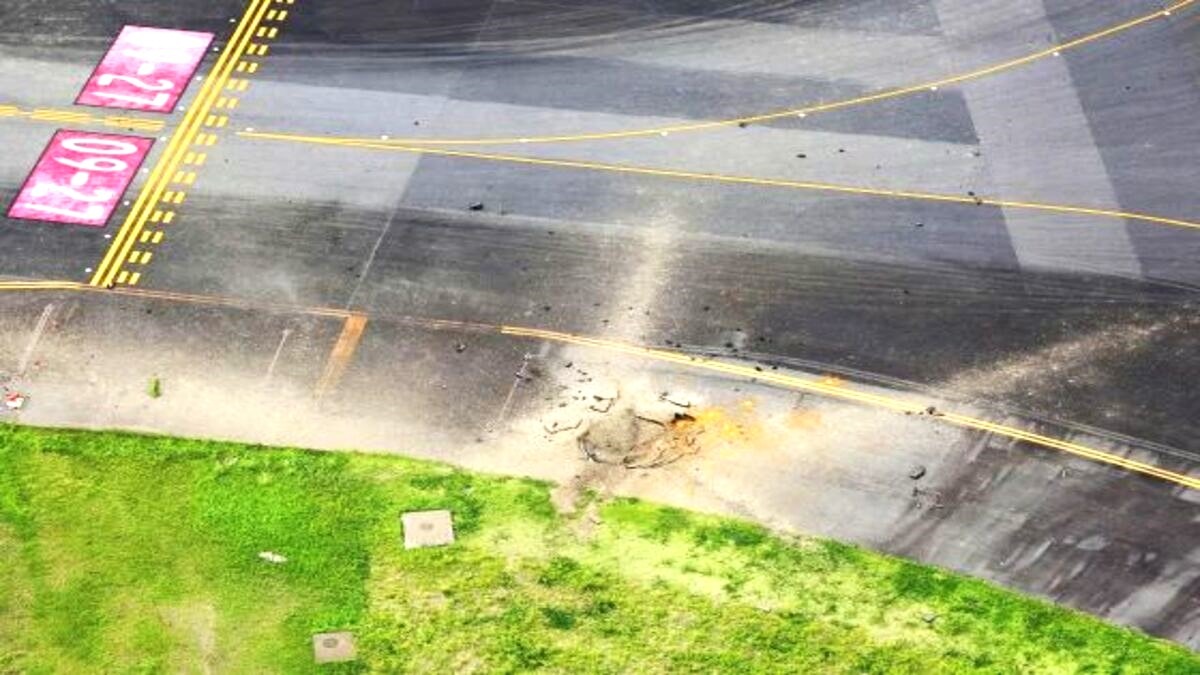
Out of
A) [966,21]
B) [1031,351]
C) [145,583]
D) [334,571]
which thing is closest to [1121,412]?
[1031,351]

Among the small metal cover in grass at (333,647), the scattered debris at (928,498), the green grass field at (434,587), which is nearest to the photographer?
the small metal cover in grass at (333,647)

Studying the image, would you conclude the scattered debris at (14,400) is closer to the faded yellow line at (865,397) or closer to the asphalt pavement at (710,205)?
the asphalt pavement at (710,205)

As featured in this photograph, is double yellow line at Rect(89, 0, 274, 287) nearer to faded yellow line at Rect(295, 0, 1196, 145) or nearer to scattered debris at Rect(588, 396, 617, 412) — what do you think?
faded yellow line at Rect(295, 0, 1196, 145)

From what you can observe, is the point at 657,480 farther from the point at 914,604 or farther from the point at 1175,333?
the point at 1175,333

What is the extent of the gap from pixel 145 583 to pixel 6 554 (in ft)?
10.8

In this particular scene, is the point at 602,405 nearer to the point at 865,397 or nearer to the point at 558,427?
the point at 558,427

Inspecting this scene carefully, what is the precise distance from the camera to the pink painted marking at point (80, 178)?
39.1m

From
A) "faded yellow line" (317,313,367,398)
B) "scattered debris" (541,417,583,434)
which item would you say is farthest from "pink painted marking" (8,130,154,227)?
"scattered debris" (541,417,583,434)

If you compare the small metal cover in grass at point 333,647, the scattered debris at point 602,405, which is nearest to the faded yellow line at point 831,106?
the scattered debris at point 602,405

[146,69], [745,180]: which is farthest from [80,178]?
[745,180]

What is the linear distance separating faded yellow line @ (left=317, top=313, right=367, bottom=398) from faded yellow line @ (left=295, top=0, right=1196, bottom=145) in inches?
275

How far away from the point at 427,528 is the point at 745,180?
14.4m

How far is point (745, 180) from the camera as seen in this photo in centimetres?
4050

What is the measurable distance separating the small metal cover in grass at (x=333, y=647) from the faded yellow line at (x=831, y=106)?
16113 millimetres
